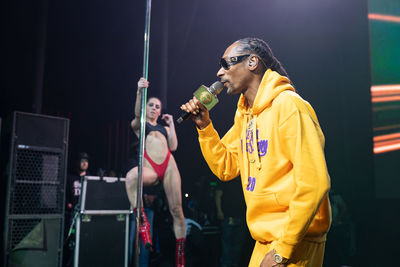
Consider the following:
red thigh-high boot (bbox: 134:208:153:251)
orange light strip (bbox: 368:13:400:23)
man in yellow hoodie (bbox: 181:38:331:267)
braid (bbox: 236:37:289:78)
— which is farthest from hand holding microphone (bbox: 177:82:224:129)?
orange light strip (bbox: 368:13:400:23)

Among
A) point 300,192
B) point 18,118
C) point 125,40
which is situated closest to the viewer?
point 300,192

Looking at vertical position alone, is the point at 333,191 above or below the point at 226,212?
above

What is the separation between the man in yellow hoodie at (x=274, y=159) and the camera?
120 cm

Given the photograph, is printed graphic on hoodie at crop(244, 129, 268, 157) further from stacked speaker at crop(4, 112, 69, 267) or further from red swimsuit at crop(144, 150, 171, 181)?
stacked speaker at crop(4, 112, 69, 267)

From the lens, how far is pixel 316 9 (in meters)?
3.98

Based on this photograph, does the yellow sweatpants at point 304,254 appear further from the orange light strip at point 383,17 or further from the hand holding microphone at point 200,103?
the orange light strip at point 383,17

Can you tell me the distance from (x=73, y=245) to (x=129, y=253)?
61 centimetres

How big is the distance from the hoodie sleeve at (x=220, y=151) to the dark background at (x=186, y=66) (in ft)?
7.01

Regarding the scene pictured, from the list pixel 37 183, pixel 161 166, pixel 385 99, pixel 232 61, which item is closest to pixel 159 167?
pixel 161 166

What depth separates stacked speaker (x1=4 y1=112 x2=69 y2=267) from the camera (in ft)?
10.9

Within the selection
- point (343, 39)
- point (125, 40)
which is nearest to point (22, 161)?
point (125, 40)

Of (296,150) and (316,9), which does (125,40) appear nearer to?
(316,9)

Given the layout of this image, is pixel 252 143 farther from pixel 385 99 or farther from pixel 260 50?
pixel 385 99

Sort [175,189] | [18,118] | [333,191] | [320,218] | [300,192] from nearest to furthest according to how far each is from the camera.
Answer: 1. [300,192]
2. [320,218]
3. [18,118]
4. [175,189]
5. [333,191]
